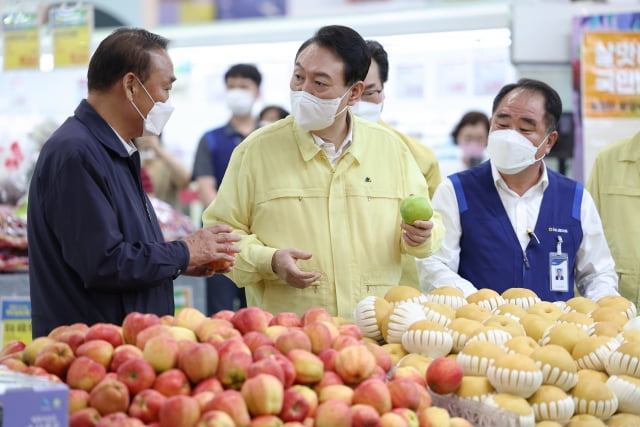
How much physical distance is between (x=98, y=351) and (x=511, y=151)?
202 centimetres

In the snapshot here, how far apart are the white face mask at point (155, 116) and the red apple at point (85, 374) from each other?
1.10 meters

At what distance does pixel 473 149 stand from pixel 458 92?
756mm

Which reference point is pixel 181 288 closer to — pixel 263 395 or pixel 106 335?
pixel 106 335

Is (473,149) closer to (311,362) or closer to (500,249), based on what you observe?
(500,249)

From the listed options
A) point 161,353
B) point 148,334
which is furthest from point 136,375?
point 148,334

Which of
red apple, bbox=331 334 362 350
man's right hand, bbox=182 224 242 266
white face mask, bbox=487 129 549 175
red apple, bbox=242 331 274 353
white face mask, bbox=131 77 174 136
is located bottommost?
red apple, bbox=331 334 362 350

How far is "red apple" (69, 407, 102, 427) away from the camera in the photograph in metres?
2.07

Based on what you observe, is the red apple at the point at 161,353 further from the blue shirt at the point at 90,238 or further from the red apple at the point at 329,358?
the blue shirt at the point at 90,238

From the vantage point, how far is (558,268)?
12.5 ft

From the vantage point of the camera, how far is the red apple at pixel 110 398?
2.11 meters

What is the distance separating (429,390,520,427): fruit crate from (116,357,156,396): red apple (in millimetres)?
732

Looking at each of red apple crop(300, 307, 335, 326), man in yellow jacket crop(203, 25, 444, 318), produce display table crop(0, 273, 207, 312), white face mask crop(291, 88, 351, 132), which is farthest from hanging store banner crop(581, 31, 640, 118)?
red apple crop(300, 307, 335, 326)

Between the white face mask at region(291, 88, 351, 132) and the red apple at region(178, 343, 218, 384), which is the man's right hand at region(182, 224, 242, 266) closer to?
the white face mask at region(291, 88, 351, 132)

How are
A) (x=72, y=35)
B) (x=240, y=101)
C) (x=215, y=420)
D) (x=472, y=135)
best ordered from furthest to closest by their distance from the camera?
(x=472, y=135) → (x=72, y=35) → (x=240, y=101) → (x=215, y=420)
